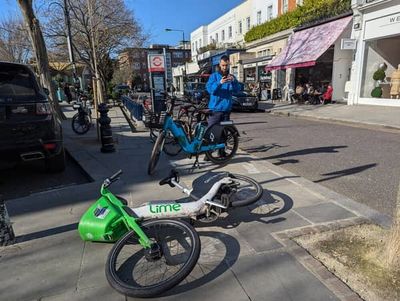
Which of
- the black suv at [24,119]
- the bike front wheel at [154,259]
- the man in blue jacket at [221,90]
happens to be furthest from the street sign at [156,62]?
A: the bike front wheel at [154,259]

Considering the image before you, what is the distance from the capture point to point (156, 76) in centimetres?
1170

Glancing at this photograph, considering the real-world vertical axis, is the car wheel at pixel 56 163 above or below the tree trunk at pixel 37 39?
below

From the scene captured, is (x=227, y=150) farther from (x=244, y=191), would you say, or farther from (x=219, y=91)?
(x=244, y=191)

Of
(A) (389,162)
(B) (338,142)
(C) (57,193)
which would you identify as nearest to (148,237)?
(C) (57,193)

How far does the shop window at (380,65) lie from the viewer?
51.0 ft

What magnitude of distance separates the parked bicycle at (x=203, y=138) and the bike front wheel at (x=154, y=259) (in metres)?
2.58

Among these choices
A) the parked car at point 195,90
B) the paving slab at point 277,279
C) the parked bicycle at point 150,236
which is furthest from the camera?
the parked car at point 195,90

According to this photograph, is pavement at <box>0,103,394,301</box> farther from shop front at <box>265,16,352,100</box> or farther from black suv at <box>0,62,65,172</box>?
shop front at <box>265,16,352,100</box>

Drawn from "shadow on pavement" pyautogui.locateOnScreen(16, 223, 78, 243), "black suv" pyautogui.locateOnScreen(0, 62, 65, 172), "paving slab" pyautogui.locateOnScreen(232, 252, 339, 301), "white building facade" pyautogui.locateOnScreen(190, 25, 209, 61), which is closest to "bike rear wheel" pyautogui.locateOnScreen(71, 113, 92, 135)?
"black suv" pyautogui.locateOnScreen(0, 62, 65, 172)

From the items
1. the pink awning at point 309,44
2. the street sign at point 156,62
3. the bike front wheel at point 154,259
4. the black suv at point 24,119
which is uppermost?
the pink awning at point 309,44

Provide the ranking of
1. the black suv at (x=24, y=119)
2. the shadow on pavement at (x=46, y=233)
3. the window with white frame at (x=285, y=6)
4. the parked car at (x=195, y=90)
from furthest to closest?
the window with white frame at (x=285, y=6)
the parked car at (x=195, y=90)
the black suv at (x=24, y=119)
the shadow on pavement at (x=46, y=233)

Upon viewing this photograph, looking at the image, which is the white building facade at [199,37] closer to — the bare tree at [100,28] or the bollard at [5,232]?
the bare tree at [100,28]

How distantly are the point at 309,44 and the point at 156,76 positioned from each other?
11152 mm

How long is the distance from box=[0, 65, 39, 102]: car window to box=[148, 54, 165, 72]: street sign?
6.86 meters
